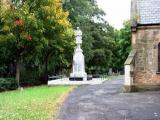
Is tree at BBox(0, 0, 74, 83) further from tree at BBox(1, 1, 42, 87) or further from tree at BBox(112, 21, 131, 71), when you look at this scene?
tree at BBox(112, 21, 131, 71)

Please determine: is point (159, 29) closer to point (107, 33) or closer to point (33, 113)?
point (33, 113)

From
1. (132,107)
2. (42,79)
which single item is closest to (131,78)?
(132,107)

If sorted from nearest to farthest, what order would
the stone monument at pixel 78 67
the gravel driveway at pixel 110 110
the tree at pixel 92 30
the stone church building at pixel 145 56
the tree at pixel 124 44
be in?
1. the gravel driveway at pixel 110 110
2. the stone church building at pixel 145 56
3. the stone monument at pixel 78 67
4. the tree at pixel 92 30
5. the tree at pixel 124 44

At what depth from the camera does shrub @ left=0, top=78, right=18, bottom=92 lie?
3245 cm

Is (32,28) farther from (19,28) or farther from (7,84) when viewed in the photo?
(7,84)

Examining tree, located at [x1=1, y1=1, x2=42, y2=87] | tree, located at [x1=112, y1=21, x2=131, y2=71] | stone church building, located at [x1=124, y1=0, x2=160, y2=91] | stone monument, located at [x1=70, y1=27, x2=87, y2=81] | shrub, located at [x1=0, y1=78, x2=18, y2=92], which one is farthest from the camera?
tree, located at [x1=112, y1=21, x2=131, y2=71]

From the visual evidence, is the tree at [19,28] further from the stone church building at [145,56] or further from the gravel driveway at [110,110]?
the gravel driveway at [110,110]

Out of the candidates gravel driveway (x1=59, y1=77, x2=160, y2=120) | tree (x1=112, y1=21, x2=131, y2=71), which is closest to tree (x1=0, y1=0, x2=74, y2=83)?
gravel driveway (x1=59, y1=77, x2=160, y2=120)

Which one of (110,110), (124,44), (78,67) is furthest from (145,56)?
(124,44)

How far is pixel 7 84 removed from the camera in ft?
108

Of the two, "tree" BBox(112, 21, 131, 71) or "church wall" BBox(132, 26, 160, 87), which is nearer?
"church wall" BBox(132, 26, 160, 87)

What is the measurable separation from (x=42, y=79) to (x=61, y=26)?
9.89m

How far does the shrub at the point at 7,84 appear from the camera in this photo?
106 ft

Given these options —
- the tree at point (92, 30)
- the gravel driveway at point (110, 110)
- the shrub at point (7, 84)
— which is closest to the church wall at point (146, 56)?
the gravel driveway at point (110, 110)
